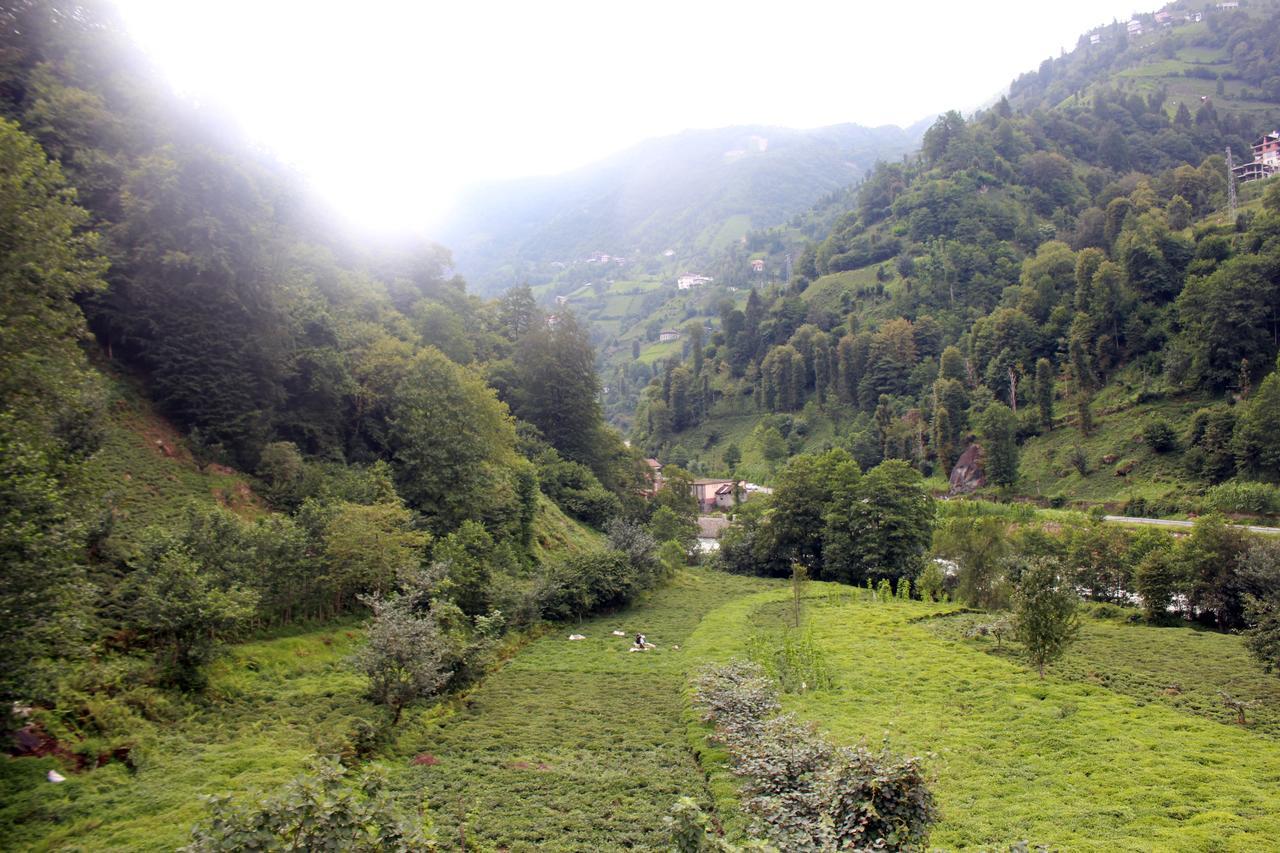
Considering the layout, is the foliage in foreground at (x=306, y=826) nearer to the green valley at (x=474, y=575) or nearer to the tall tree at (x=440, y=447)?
the green valley at (x=474, y=575)

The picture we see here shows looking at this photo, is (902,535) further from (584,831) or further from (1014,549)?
(584,831)

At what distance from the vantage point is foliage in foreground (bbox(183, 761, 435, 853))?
21.6 feet

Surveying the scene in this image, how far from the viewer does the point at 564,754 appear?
52.9 feet

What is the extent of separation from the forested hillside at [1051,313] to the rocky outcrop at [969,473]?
6.64ft

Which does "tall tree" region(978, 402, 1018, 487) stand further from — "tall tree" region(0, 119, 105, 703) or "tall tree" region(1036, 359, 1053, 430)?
"tall tree" region(0, 119, 105, 703)

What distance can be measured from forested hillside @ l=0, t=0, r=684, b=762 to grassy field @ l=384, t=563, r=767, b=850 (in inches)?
67.2

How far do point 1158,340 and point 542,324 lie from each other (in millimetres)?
58941

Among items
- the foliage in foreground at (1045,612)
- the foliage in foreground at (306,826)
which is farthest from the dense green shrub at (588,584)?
the foliage in foreground at (306,826)

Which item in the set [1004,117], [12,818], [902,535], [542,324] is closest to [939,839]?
[12,818]

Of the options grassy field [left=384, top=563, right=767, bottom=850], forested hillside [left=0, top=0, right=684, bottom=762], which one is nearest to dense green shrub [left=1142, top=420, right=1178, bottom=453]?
forested hillside [left=0, top=0, right=684, bottom=762]

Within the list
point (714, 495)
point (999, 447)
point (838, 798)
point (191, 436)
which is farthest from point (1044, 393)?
point (191, 436)

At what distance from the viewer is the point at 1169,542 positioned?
36375 mm

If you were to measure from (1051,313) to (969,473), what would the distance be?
22.2 meters

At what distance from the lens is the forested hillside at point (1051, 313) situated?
186ft
